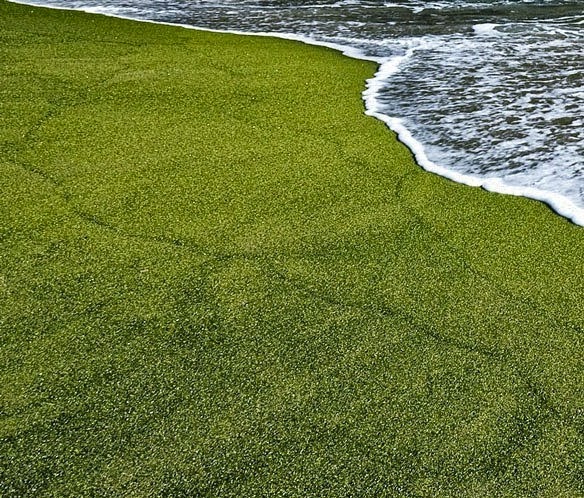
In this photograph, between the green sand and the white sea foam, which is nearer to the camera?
the green sand

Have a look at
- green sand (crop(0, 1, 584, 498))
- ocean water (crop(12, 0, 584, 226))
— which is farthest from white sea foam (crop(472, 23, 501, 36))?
green sand (crop(0, 1, 584, 498))

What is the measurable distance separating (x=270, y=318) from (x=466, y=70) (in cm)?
347

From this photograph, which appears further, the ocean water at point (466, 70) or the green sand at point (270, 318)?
the ocean water at point (466, 70)

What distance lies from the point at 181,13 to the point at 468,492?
6.18m

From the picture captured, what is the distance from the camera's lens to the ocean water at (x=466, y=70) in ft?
9.78

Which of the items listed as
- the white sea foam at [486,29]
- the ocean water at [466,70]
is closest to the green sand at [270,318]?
the ocean water at [466,70]

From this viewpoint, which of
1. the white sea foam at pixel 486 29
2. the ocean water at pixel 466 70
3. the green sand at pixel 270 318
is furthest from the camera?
the white sea foam at pixel 486 29

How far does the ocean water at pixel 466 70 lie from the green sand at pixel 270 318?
0.33 metres

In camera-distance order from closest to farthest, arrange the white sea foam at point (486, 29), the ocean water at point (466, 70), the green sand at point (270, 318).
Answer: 1. the green sand at point (270, 318)
2. the ocean water at point (466, 70)
3. the white sea foam at point (486, 29)

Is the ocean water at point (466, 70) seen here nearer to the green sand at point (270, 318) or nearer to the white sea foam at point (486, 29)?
the white sea foam at point (486, 29)

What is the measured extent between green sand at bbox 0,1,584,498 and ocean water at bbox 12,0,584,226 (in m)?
0.33

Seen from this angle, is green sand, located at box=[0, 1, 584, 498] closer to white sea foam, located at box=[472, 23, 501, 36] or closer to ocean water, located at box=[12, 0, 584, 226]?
ocean water, located at box=[12, 0, 584, 226]

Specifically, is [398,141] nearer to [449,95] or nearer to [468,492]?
[449,95]

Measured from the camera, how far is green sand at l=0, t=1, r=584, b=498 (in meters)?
1.34
